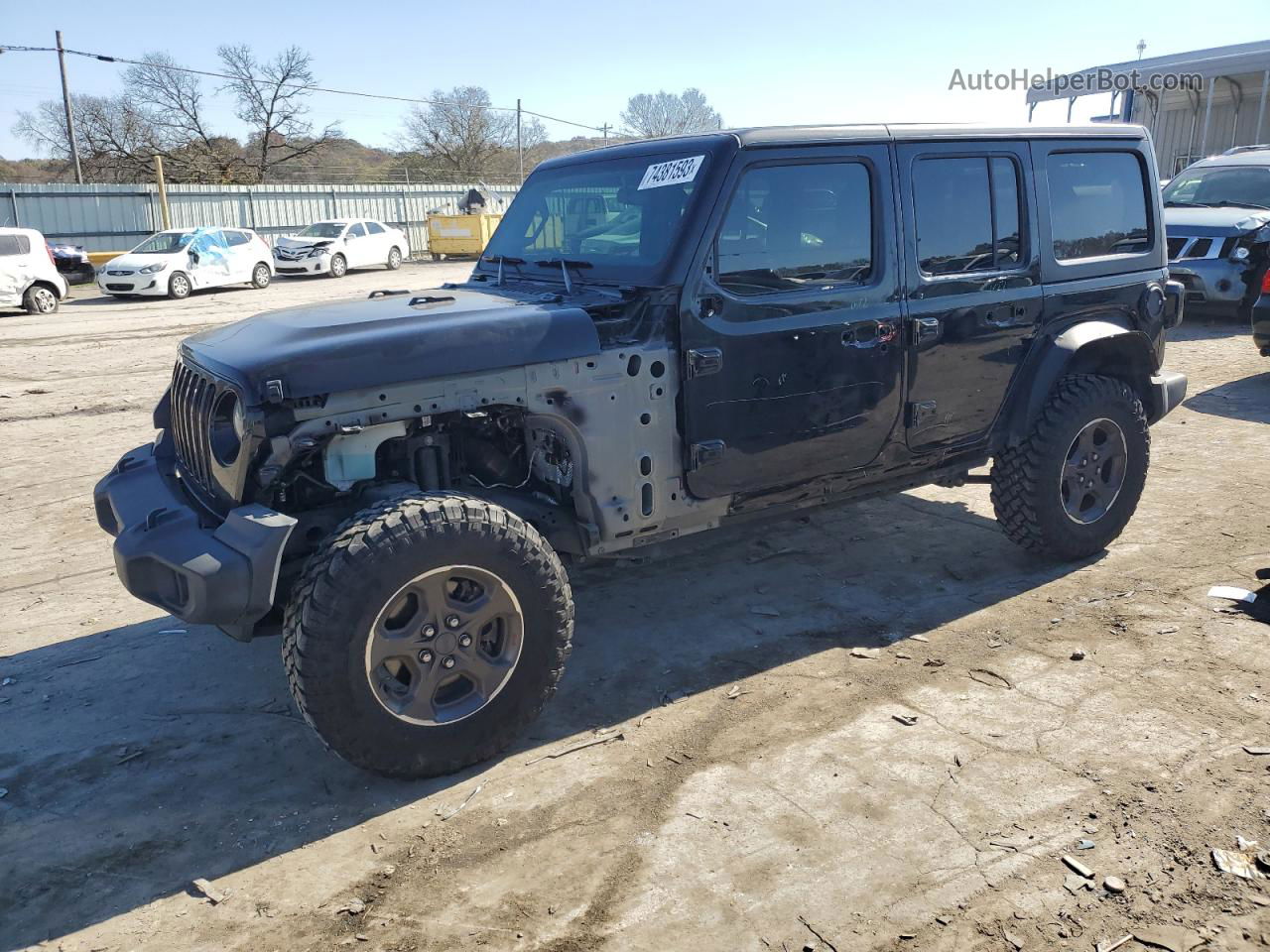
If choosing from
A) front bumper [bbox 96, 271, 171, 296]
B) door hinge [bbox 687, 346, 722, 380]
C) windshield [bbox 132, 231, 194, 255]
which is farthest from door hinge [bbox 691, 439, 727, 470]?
windshield [bbox 132, 231, 194, 255]

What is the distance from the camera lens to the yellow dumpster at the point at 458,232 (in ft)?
105

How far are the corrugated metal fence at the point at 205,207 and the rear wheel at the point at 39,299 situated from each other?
35.1ft

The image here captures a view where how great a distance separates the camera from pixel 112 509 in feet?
12.5

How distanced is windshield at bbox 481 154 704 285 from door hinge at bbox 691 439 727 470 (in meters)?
0.68

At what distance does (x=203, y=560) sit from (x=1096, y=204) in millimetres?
4570

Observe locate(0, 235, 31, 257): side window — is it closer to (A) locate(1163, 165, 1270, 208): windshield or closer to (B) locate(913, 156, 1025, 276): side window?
(B) locate(913, 156, 1025, 276): side window

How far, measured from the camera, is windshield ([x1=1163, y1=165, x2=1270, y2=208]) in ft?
41.0

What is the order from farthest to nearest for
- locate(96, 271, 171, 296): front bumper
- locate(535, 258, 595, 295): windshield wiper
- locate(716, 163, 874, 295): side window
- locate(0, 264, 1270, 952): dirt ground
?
locate(96, 271, 171, 296): front bumper < locate(535, 258, 595, 295): windshield wiper < locate(716, 163, 874, 295): side window < locate(0, 264, 1270, 952): dirt ground

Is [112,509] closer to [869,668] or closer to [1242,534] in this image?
[869,668]

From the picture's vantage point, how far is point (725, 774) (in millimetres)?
3398

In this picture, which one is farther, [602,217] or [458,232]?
[458,232]

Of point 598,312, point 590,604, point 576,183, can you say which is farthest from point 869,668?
point 576,183

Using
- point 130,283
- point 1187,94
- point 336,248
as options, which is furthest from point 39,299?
point 1187,94

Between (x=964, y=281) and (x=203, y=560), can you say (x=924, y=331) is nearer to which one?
(x=964, y=281)
